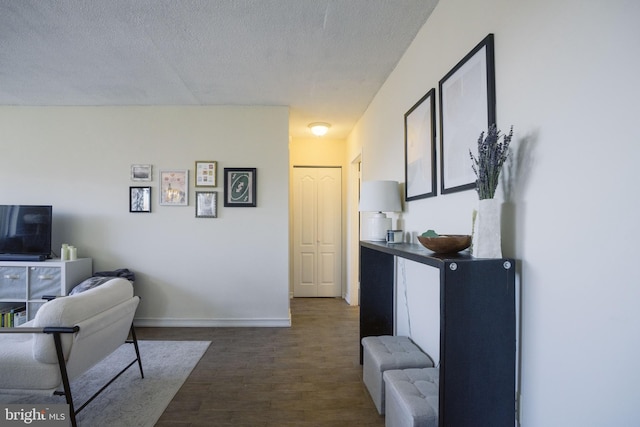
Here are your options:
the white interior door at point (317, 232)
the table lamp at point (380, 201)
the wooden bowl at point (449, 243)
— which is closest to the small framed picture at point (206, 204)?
the white interior door at point (317, 232)

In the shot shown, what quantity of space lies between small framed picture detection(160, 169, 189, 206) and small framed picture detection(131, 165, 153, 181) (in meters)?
0.16

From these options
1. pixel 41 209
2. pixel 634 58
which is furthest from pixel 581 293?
pixel 41 209

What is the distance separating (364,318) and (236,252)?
1873mm

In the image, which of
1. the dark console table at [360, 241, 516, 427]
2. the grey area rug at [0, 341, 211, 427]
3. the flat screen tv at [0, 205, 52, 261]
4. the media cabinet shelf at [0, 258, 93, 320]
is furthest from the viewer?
the flat screen tv at [0, 205, 52, 261]

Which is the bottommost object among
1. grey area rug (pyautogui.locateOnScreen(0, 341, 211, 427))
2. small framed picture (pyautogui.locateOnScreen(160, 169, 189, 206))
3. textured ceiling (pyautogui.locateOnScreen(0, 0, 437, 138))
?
grey area rug (pyautogui.locateOnScreen(0, 341, 211, 427))

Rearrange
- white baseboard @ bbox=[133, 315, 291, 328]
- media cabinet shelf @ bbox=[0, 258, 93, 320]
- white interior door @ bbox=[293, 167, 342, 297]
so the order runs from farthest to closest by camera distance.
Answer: white interior door @ bbox=[293, 167, 342, 297] < white baseboard @ bbox=[133, 315, 291, 328] < media cabinet shelf @ bbox=[0, 258, 93, 320]

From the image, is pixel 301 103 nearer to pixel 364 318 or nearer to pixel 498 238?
pixel 364 318

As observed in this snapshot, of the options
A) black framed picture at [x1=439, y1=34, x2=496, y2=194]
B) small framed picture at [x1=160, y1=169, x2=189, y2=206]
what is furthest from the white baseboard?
black framed picture at [x1=439, y1=34, x2=496, y2=194]

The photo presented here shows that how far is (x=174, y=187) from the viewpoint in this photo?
379cm

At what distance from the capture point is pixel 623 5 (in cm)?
85

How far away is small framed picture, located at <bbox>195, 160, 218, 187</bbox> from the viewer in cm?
378

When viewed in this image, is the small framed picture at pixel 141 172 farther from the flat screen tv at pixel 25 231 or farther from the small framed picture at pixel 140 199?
the flat screen tv at pixel 25 231

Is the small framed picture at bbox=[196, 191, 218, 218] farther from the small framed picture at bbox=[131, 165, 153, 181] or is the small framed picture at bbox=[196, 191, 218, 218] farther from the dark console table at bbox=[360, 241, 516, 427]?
the dark console table at bbox=[360, 241, 516, 427]

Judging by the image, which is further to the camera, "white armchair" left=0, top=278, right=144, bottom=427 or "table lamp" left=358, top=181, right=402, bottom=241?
"table lamp" left=358, top=181, right=402, bottom=241
